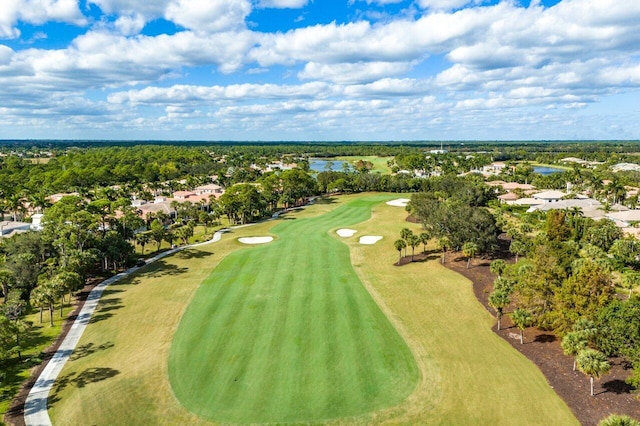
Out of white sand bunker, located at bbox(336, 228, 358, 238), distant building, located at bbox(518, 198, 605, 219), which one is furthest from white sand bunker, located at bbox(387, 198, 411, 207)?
white sand bunker, located at bbox(336, 228, 358, 238)

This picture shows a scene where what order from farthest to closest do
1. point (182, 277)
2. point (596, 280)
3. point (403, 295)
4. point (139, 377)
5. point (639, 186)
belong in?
point (639, 186)
point (182, 277)
point (403, 295)
point (596, 280)
point (139, 377)

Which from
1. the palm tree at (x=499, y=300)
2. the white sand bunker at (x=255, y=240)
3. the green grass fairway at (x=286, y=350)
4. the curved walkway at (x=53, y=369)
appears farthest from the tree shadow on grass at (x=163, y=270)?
the palm tree at (x=499, y=300)

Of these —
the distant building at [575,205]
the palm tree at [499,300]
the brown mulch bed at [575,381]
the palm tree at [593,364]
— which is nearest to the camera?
the brown mulch bed at [575,381]

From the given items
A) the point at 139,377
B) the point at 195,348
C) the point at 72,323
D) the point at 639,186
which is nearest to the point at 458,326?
the point at 195,348

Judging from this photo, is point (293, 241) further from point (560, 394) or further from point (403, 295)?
point (560, 394)

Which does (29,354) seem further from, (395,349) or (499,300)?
(499,300)

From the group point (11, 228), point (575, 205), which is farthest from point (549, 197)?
point (11, 228)

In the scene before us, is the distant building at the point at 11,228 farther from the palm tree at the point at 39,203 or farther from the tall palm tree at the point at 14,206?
the tall palm tree at the point at 14,206
